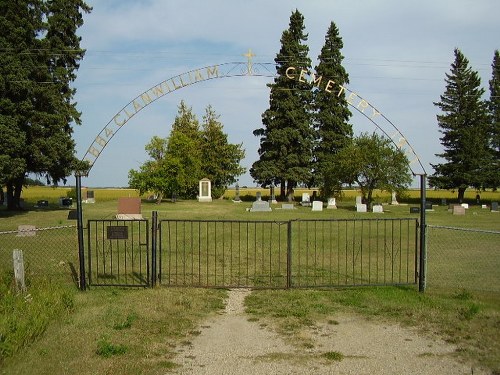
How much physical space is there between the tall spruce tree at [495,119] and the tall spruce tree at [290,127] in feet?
66.6

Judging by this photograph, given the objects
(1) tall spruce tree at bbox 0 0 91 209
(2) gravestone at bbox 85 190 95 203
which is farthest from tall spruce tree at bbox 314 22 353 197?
(1) tall spruce tree at bbox 0 0 91 209

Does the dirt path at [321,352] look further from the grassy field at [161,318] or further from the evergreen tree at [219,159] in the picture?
the evergreen tree at [219,159]

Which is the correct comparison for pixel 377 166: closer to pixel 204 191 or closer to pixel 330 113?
pixel 330 113

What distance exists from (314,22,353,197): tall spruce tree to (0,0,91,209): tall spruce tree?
2718cm

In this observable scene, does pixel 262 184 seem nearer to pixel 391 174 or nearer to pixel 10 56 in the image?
pixel 391 174

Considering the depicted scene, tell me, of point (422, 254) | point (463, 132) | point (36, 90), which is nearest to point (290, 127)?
point (463, 132)

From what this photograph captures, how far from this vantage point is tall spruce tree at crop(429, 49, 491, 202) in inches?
2108

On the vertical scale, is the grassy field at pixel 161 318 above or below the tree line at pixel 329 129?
below

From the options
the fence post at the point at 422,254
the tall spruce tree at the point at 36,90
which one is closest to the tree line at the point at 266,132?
the tall spruce tree at the point at 36,90

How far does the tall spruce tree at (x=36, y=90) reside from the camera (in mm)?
28406

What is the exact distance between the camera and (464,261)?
42.7 ft

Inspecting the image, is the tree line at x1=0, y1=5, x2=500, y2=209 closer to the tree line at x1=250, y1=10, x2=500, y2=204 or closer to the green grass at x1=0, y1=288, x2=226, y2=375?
the tree line at x1=250, y1=10, x2=500, y2=204

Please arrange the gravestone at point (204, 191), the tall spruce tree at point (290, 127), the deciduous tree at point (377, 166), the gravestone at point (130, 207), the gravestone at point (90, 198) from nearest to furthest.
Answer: the gravestone at point (130, 207)
the deciduous tree at point (377, 166)
the gravestone at point (90, 198)
the tall spruce tree at point (290, 127)
the gravestone at point (204, 191)

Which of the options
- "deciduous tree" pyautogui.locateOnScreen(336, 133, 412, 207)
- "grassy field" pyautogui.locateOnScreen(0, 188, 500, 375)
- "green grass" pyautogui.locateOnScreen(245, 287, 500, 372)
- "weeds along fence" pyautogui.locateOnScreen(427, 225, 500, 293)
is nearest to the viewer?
"grassy field" pyautogui.locateOnScreen(0, 188, 500, 375)
